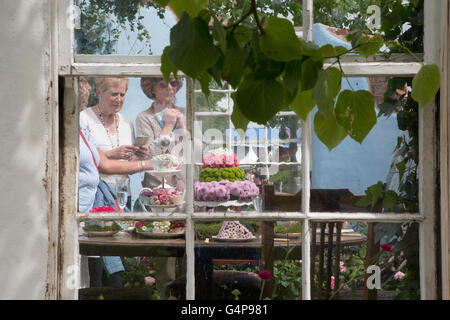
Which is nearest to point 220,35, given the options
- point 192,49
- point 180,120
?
point 192,49

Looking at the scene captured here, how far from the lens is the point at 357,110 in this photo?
2.53 ft

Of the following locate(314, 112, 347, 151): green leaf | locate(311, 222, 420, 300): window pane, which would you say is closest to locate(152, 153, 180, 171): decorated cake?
locate(311, 222, 420, 300): window pane

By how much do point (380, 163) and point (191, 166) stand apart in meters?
0.54

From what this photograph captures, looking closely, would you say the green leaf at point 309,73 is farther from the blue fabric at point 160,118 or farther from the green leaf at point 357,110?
the blue fabric at point 160,118

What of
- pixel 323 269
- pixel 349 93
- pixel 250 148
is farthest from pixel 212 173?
pixel 349 93

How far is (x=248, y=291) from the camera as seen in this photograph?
144cm

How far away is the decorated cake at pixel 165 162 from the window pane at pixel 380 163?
40 centimetres

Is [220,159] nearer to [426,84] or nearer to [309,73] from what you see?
[426,84]

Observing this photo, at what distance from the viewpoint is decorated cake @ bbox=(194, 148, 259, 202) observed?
4.68 ft

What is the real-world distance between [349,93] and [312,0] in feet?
2.40

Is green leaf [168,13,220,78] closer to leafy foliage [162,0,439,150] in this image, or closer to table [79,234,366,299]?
leafy foliage [162,0,439,150]

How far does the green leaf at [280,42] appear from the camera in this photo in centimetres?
56

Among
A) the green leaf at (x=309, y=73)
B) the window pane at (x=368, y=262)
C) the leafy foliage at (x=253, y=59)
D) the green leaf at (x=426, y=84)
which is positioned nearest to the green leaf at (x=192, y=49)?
the leafy foliage at (x=253, y=59)
